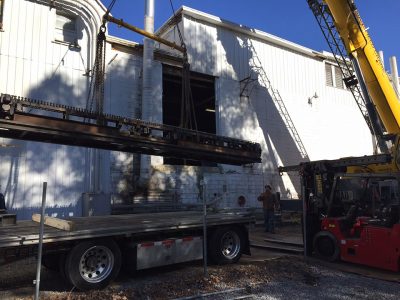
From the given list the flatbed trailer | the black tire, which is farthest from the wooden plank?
the black tire

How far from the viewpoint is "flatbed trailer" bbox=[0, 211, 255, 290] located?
247 inches

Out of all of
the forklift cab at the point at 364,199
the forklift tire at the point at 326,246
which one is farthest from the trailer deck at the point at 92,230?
the forklift cab at the point at 364,199

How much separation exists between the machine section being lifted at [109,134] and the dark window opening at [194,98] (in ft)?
24.4

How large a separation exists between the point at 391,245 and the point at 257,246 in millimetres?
4102

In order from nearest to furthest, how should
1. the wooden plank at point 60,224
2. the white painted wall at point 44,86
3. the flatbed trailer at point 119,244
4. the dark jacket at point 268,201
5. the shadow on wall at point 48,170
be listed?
the flatbed trailer at point 119,244 → the wooden plank at point 60,224 → the shadow on wall at point 48,170 → the white painted wall at point 44,86 → the dark jacket at point 268,201

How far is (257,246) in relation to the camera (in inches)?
451

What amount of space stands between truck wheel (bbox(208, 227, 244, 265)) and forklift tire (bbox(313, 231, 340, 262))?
2.07m

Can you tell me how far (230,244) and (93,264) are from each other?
134 inches

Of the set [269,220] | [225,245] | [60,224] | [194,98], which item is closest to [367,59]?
[269,220]

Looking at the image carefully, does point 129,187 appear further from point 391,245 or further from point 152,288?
point 391,245

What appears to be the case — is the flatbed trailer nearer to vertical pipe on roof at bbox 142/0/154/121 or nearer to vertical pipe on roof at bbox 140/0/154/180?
vertical pipe on roof at bbox 140/0/154/180

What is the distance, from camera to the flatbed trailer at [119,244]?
20.6 feet

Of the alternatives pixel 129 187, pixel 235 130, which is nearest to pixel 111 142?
pixel 129 187

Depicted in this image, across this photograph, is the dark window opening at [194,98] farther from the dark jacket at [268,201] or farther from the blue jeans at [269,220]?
the blue jeans at [269,220]
